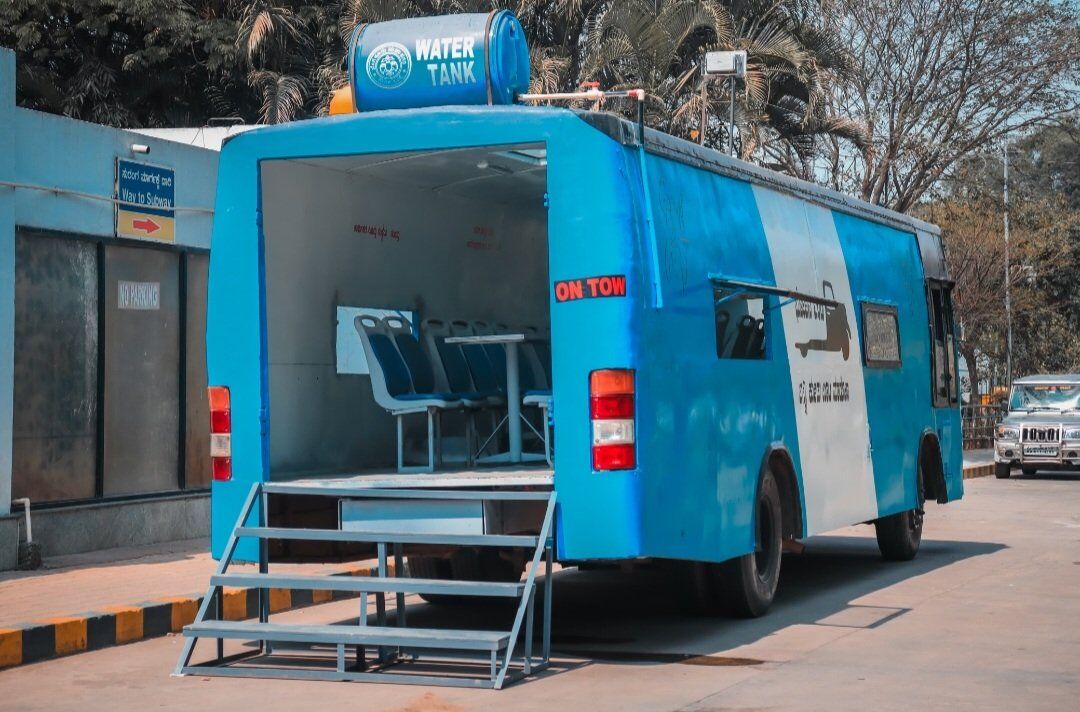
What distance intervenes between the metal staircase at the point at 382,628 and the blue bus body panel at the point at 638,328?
308 millimetres

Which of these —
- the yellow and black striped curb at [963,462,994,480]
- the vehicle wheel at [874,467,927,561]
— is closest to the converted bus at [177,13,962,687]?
the vehicle wheel at [874,467,927,561]

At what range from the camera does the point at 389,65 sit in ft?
30.2

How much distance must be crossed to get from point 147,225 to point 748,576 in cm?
743

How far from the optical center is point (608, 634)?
32.0 ft

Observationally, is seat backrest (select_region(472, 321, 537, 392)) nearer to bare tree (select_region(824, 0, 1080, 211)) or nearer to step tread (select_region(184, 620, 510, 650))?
step tread (select_region(184, 620, 510, 650))

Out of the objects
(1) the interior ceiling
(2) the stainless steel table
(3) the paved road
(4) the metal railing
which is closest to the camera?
(3) the paved road

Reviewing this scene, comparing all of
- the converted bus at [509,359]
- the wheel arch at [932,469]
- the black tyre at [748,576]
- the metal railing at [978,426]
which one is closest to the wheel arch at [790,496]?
the converted bus at [509,359]

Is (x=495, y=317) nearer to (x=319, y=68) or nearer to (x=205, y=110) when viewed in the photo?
(x=319, y=68)

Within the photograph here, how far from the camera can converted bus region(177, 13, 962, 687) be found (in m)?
8.16

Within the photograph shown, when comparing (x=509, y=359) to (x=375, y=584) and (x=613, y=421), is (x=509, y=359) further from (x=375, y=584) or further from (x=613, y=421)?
(x=375, y=584)

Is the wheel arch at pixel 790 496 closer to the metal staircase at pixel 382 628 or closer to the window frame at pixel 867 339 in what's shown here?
the window frame at pixel 867 339

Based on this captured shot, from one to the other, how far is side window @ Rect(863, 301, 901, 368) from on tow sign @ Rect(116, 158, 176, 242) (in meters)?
6.70

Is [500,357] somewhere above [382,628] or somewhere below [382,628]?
above

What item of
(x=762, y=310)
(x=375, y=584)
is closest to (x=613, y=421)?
(x=375, y=584)
